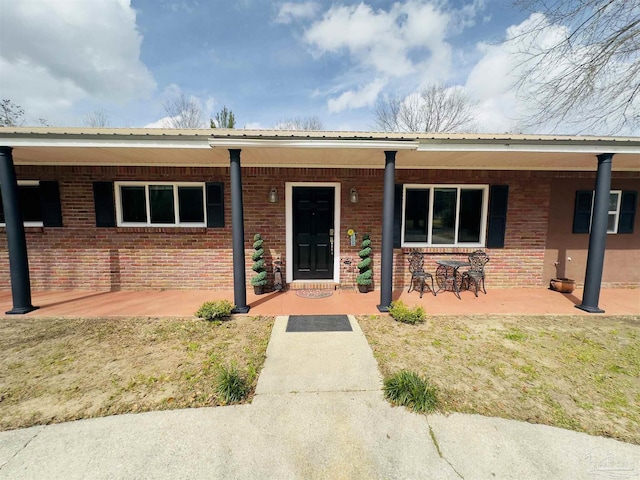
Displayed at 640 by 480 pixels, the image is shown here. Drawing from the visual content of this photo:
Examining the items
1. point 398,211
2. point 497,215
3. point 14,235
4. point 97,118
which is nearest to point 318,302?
point 398,211

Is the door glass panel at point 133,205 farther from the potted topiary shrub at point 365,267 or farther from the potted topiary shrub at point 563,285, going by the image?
the potted topiary shrub at point 563,285

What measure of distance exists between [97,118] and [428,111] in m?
22.1

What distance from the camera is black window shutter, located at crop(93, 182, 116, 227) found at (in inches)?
213

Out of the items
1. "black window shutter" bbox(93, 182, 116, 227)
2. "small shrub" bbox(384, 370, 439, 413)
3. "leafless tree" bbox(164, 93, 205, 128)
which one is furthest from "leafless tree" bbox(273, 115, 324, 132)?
"small shrub" bbox(384, 370, 439, 413)

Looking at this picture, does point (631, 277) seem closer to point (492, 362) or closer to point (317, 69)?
point (492, 362)

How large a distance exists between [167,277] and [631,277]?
9.92 m

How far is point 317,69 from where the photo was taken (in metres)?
11.6

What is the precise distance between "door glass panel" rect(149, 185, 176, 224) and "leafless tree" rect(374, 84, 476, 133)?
1675cm

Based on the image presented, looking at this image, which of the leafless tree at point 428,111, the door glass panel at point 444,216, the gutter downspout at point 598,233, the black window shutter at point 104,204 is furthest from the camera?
the leafless tree at point 428,111

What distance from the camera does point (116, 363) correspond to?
3.06m

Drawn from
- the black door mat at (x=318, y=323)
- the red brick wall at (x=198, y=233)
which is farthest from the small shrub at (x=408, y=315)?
the red brick wall at (x=198, y=233)

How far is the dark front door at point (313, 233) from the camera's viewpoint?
18.7ft

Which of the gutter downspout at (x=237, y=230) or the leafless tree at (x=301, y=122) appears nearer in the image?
the gutter downspout at (x=237, y=230)

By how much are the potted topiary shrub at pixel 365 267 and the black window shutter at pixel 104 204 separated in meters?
5.02
